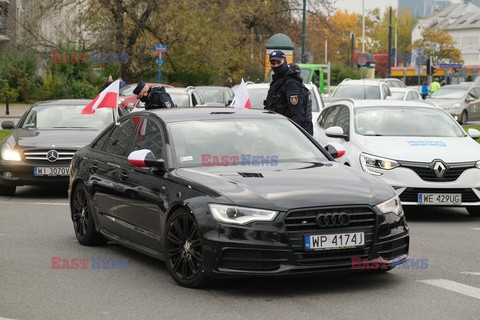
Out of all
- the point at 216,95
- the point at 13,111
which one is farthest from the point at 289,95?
the point at 13,111

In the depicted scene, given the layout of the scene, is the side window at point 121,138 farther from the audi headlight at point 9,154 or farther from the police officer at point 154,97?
the audi headlight at point 9,154

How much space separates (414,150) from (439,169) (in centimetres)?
54

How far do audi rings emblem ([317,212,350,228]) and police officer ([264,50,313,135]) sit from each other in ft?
18.8

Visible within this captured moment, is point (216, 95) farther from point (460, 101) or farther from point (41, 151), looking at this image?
point (41, 151)

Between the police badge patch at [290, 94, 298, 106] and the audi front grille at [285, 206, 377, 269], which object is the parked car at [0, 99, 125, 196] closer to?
the police badge patch at [290, 94, 298, 106]

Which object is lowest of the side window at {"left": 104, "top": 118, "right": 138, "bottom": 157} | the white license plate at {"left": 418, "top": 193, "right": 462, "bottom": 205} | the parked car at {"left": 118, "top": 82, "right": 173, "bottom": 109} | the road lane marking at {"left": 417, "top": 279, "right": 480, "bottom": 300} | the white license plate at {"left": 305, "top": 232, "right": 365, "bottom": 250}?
the parked car at {"left": 118, "top": 82, "right": 173, "bottom": 109}

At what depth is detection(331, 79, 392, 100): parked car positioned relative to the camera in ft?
115

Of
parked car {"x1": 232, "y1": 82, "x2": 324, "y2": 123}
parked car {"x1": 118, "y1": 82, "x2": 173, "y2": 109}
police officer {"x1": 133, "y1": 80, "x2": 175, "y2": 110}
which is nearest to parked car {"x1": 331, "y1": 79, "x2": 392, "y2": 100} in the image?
parked car {"x1": 118, "y1": 82, "x2": 173, "y2": 109}

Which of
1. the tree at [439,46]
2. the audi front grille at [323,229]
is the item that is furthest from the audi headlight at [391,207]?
the tree at [439,46]

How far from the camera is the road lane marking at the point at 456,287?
26.0 feet

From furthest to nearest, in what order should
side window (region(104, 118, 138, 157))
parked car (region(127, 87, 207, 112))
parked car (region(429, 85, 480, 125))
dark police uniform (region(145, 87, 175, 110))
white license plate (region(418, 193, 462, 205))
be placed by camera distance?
parked car (region(429, 85, 480, 125)) < parked car (region(127, 87, 207, 112)) < dark police uniform (region(145, 87, 175, 110)) < white license plate (region(418, 193, 462, 205)) < side window (region(104, 118, 138, 157))

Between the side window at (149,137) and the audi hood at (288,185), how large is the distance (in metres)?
0.61

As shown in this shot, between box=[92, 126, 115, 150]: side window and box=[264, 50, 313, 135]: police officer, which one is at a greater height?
box=[264, 50, 313, 135]: police officer

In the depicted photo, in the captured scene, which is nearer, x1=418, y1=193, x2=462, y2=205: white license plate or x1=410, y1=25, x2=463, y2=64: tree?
x1=418, y1=193, x2=462, y2=205: white license plate
